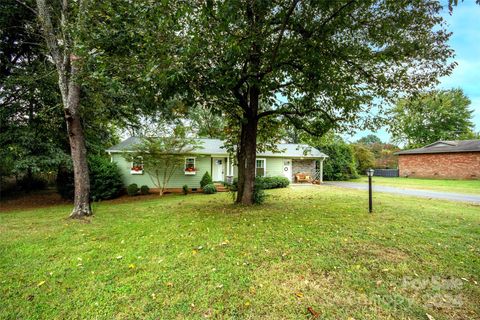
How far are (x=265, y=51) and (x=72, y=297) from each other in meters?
6.09

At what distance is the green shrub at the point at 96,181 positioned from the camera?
40.7 ft

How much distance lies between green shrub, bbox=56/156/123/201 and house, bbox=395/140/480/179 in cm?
2868

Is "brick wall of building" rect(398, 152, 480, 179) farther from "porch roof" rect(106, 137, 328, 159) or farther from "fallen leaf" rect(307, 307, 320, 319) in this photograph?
"fallen leaf" rect(307, 307, 320, 319)

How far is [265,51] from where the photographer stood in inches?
237

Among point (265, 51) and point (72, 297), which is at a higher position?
point (265, 51)

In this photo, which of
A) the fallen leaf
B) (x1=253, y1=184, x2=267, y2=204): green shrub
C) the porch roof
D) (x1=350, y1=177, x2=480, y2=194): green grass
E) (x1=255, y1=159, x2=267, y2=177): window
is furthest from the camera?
(x1=255, y1=159, x2=267, y2=177): window

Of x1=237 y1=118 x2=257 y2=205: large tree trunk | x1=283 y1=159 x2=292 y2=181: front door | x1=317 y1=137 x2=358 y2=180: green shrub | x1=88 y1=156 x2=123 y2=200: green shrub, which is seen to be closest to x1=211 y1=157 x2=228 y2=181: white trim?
x1=283 y1=159 x2=292 y2=181: front door

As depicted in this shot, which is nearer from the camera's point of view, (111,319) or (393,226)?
(111,319)

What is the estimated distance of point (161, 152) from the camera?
1320cm

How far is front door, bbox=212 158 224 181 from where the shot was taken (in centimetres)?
1672

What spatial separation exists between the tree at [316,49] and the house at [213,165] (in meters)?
5.77

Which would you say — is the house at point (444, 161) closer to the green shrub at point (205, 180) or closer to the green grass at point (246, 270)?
the green grass at point (246, 270)

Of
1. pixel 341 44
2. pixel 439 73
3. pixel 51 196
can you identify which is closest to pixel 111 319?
pixel 341 44

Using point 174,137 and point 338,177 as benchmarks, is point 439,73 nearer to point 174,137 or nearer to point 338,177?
point 174,137
